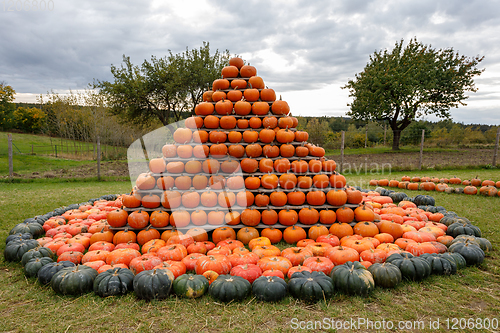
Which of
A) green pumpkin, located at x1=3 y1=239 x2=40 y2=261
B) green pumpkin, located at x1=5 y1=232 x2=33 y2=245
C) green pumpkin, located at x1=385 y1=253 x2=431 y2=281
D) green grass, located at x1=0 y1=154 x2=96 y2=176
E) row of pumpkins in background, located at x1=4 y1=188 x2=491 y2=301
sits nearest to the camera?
row of pumpkins in background, located at x1=4 y1=188 x2=491 y2=301

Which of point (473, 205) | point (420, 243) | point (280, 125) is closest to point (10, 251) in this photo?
point (280, 125)

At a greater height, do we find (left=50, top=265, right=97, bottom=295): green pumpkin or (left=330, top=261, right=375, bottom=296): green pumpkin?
(left=330, top=261, right=375, bottom=296): green pumpkin

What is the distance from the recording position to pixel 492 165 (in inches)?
460

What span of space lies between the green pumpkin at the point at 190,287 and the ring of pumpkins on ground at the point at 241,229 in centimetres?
2

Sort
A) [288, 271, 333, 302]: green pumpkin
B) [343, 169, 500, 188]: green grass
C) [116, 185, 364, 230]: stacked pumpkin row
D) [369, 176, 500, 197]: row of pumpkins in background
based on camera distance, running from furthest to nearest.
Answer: [343, 169, 500, 188]: green grass < [369, 176, 500, 197]: row of pumpkins in background < [116, 185, 364, 230]: stacked pumpkin row < [288, 271, 333, 302]: green pumpkin

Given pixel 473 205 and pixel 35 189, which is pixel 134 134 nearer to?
pixel 35 189

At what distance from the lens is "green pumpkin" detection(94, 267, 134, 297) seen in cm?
288

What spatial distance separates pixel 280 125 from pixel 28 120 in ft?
119

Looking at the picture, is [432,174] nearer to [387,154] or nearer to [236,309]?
[387,154]

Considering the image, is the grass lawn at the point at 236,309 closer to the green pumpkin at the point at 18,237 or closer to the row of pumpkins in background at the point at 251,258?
the row of pumpkins in background at the point at 251,258

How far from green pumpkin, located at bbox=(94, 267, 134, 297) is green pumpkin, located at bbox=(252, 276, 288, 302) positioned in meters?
1.41

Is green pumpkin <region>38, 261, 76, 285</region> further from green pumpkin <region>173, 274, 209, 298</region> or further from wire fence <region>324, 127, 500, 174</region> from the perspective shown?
wire fence <region>324, 127, 500, 174</region>

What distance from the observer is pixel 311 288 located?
8.97 feet

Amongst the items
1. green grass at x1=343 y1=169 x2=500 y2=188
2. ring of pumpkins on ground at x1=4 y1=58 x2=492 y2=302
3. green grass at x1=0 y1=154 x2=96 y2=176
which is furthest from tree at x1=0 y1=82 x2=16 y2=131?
green grass at x1=343 y1=169 x2=500 y2=188
